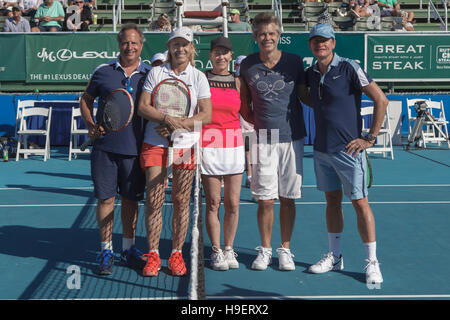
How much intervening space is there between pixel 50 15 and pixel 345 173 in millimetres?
14780

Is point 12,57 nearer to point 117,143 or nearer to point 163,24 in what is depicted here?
point 163,24

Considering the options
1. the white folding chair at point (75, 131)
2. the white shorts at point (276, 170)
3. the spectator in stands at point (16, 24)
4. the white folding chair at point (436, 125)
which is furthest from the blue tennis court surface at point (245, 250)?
the spectator in stands at point (16, 24)

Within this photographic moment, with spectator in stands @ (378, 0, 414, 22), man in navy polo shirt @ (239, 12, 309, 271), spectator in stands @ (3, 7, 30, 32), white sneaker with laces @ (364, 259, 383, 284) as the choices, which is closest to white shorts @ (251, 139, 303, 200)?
man in navy polo shirt @ (239, 12, 309, 271)

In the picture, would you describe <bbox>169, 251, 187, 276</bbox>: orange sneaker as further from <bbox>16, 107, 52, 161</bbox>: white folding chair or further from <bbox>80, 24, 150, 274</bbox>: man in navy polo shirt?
<bbox>16, 107, 52, 161</bbox>: white folding chair

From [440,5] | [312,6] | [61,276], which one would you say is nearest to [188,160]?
[61,276]

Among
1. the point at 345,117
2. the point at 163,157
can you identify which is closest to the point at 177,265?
the point at 163,157

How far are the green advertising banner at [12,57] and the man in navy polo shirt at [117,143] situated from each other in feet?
35.8

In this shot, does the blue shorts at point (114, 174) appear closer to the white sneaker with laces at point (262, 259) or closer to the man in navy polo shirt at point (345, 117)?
the white sneaker with laces at point (262, 259)

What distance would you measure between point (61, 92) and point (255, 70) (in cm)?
1155

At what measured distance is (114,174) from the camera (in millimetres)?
5234

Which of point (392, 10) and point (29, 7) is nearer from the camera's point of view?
point (29, 7)

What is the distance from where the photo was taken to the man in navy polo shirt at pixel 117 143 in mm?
5137

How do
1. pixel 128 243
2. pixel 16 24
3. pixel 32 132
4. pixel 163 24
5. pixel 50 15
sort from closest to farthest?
pixel 128 243
pixel 32 132
pixel 163 24
pixel 16 24
pixel 50 15

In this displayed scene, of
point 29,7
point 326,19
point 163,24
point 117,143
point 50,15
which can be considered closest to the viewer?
point 117,143
